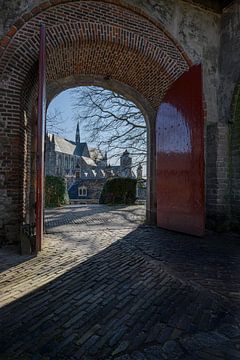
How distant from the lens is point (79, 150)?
69.6m

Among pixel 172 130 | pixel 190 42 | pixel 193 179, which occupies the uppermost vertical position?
pixel 190 42

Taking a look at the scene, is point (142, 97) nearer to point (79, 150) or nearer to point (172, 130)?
point (172, 130)

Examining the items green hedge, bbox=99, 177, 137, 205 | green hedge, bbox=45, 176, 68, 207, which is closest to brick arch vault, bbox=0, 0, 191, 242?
green hedge, bbox=45, 176, 68, 207

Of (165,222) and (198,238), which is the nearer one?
(198,238)

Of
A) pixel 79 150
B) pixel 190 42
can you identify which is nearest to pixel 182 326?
pixel 190 42

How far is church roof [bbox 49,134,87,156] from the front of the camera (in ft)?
195

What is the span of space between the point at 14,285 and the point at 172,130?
468 centimetres

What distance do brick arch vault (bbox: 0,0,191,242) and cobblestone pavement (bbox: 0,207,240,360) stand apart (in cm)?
167

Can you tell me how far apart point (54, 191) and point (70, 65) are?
7431 mm

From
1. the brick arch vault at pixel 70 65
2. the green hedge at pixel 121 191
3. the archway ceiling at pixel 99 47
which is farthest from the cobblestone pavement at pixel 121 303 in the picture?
the green hedge at pixel 121 191

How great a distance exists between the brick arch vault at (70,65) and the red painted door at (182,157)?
72 cm

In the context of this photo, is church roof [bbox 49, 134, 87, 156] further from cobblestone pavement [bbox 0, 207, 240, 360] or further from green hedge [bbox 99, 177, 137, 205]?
cobblestone pavement [bbox 0, 207, 240, 360]

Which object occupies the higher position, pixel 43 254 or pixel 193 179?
pixel 193 179

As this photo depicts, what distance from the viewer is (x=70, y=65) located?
6430 mm
